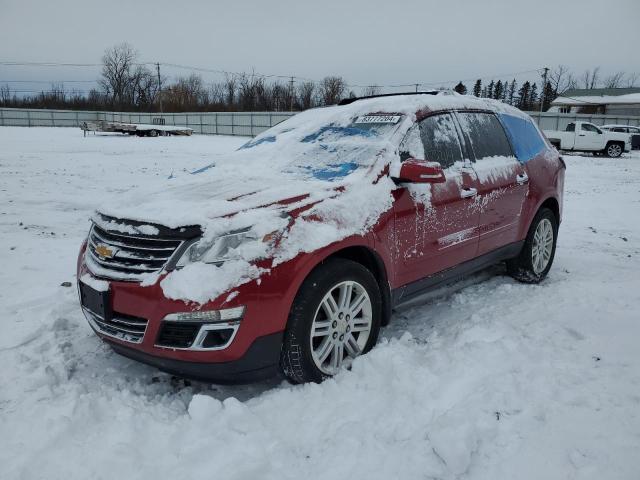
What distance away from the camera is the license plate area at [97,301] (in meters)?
2.52

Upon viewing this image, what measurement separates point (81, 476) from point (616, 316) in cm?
359

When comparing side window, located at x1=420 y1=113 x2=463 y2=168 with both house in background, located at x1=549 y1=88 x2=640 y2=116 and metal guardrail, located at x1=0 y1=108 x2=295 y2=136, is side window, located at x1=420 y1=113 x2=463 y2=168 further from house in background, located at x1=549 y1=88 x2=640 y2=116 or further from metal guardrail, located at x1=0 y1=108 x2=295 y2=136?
house in background, located at x1=549 y1=88 x2=640 y2=116

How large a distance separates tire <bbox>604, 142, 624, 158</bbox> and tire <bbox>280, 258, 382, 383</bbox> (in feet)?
80.7

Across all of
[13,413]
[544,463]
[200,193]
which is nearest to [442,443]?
[544,463]

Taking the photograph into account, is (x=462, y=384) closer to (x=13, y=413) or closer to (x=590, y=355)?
(x=590, y=355)

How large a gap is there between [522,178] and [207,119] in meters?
40.9

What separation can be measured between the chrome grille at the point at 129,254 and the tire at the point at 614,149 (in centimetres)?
2559

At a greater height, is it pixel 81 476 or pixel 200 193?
pixel 200 193

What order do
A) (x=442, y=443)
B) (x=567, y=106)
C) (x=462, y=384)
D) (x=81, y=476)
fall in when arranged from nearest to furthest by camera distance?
1. (x=81, y=476)
2. (x=442, y=443)
3. (x=462, y=384)
4. (x=567, y=106)

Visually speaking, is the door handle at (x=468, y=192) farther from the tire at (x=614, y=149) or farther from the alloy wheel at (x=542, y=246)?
the tire at (x=614, y=149)

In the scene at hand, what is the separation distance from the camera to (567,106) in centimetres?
5878

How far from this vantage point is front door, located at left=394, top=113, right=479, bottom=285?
10.2 ft

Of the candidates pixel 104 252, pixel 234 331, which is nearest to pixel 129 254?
pixel 104 252

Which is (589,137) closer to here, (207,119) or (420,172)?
(420,172)
